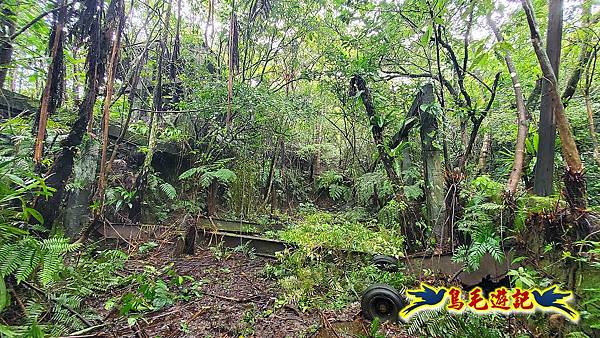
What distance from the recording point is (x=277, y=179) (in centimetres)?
814

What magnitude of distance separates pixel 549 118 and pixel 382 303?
2.31 m

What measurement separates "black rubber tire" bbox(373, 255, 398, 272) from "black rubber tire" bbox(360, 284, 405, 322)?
962 mm

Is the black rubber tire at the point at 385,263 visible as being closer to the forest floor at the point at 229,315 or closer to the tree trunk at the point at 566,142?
the forest floor at the point at 229,315

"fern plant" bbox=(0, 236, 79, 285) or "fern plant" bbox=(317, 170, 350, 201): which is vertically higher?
"fern plant" bbox=(317, 170, 350, 201)

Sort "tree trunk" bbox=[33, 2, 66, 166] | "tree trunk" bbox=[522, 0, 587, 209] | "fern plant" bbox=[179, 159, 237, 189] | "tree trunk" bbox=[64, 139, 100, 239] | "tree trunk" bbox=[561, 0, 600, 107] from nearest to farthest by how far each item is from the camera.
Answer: "tree trunk" bbox=[522, 0, 587, 209] < "tree trunk" bbox=[33, 2, 66, 166] < "tree trunk" bbox=[561, 0, 600, 107] < "tree trunk" bbox=[64, 139, 100, 239] < "fern plant" bbox=[179, 159, 237, 189]

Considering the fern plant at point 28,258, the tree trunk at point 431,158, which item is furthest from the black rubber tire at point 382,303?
the fern plant at point 28,258

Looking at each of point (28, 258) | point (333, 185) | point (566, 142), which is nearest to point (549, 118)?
point (566, 142)

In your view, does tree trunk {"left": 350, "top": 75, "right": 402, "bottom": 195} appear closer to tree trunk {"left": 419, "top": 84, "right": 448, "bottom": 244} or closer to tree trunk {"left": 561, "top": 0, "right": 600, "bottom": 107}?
tree trunk {"left": 419, "top": 84, "right": 448, "bottom": 244}

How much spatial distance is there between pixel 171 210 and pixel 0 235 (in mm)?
5363

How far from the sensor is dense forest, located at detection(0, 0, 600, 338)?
2164 mm

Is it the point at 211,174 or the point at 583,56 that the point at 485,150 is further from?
the point at 211,174

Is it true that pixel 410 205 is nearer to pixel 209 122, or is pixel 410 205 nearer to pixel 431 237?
pixel 431 237

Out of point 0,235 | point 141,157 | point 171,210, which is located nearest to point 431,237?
point 0,235

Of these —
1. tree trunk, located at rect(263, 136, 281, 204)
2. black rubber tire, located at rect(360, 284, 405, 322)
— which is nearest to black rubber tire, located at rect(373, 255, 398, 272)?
black rubber tire, located at rect(360, 284, 405, 322)
